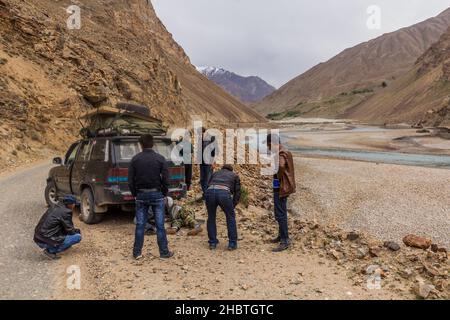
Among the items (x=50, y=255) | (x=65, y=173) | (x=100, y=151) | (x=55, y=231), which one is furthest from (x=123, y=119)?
(x=50, y=255)

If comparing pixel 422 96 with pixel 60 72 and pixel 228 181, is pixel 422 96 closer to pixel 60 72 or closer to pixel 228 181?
pixel 60 72

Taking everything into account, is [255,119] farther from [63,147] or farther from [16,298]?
[16,298]

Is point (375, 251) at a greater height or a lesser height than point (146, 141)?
lesser

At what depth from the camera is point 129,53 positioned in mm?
45969

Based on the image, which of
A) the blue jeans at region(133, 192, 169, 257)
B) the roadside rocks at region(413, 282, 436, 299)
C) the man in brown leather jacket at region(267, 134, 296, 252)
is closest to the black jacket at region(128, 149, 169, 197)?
the blue jeans at region(133, 192, 169, 257)

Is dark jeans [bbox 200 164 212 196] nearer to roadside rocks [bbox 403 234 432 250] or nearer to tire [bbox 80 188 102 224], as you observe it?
tire [bbox 80 188 102 224]

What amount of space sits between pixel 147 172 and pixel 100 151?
2545 millimetres

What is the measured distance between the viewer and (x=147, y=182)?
23.7ft

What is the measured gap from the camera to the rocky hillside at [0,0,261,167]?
83.1 ft

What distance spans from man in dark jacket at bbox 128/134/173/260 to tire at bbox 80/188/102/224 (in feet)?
7.90

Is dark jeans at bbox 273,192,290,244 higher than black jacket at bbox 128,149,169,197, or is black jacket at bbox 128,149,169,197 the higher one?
black jacket at bbox 128,149,169,197

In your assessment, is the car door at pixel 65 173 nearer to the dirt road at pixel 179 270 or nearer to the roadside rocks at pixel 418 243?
the dirt road at pixel 179 270

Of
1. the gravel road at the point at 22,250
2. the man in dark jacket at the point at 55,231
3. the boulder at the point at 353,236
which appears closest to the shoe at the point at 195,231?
the man in dark jacket at the point at 55,231
